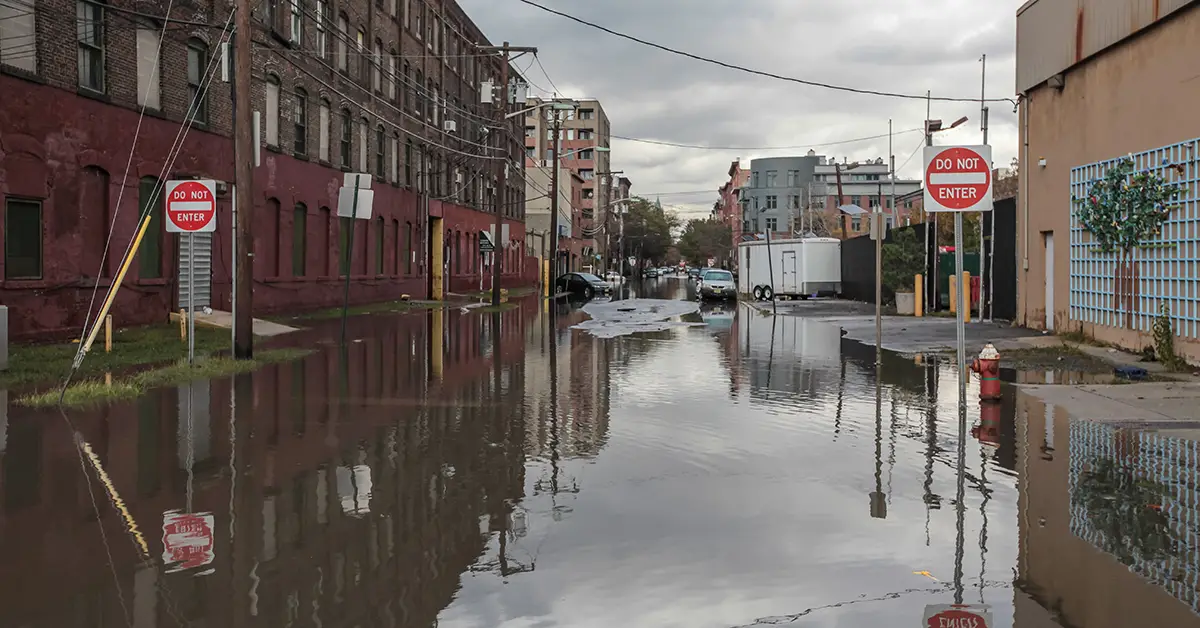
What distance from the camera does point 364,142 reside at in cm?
4031

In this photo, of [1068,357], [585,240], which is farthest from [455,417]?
[585,240]

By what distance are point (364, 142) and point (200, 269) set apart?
15.1 meters

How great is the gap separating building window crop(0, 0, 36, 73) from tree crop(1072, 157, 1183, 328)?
19.5 metres

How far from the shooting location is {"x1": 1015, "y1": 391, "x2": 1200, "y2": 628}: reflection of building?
16.8ft

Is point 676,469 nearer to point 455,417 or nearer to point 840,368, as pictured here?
point 455,417

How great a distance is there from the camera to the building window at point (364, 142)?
130 feet

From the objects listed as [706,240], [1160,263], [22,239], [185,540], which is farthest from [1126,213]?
[706,240]

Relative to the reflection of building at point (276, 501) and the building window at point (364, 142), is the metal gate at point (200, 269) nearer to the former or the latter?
the reflection of building at point (276, 501)

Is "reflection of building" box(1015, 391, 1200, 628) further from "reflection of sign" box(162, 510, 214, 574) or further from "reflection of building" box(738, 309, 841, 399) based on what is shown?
"reflection of building" box(738, 309, 841, 399)

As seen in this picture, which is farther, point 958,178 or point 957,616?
point 958,178

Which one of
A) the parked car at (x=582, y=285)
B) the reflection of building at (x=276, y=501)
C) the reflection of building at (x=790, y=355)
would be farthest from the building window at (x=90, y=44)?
the parked car at (x=582, y=285)

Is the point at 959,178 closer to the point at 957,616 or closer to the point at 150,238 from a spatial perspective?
the point at 957,616

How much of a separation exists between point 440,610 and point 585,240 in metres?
127

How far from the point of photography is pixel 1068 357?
18.0m
